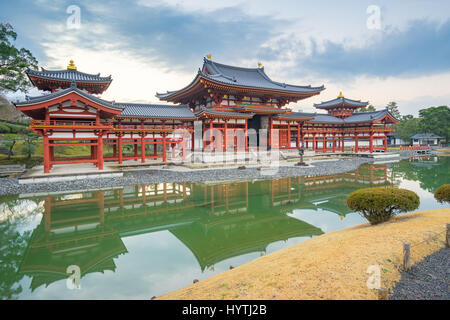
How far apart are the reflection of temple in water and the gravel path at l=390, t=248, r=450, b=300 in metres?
3.29

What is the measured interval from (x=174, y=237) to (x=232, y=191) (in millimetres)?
6639

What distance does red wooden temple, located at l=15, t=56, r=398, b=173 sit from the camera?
1748 cm

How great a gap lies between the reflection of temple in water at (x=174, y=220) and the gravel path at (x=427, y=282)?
3287mm

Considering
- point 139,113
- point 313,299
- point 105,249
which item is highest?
point 139,113

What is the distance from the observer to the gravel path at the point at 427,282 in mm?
3793

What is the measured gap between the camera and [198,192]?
13883 millimetres

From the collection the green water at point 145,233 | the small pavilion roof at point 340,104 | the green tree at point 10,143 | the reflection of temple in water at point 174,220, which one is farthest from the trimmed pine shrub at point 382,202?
the small pavilion roof at point 340,104

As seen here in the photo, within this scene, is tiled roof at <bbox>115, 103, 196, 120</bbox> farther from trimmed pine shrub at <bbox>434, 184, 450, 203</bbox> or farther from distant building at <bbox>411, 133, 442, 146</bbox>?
distant building at <bbox>411, 133, 442, 146</bbox>

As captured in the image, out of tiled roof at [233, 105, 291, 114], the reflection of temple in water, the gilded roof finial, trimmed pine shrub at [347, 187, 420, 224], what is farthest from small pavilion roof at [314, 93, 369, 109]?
trimmed pine shrub at [347, 187, 420, 224]

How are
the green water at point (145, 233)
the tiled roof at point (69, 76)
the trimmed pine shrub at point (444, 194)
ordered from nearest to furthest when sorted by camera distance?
the green water at point (145, 233), the trimmed pine shrub at point (444, 194), the tiled roof at point (69, 76)

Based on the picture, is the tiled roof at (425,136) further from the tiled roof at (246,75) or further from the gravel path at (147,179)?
the gravel path at (147,179)

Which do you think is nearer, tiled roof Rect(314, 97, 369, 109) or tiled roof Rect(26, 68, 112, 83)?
tiled roof Rect(26, 68, 112, 83)
